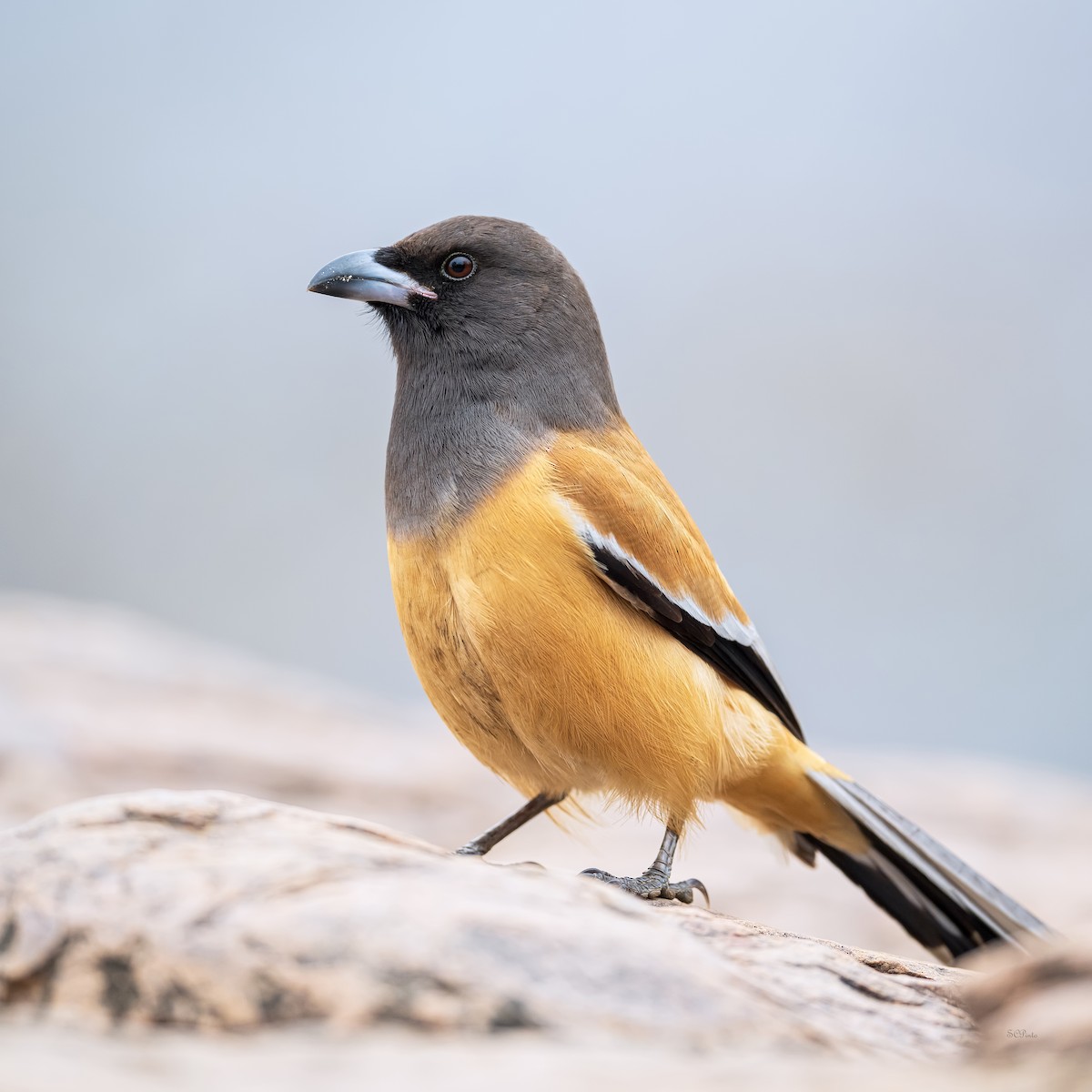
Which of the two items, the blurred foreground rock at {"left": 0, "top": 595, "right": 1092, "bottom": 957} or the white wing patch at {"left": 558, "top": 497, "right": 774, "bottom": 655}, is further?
the blurred foreground rock at {"left": 0, "top": 595, "right": 1092, "bottom": 957}

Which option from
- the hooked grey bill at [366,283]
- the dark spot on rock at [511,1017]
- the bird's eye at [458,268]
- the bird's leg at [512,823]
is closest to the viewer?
the dark spot on rock at [511,1017]

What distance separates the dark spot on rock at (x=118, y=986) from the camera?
83.3 inches

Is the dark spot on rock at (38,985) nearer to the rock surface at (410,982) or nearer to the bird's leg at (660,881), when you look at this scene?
the rock surface at (410,982)

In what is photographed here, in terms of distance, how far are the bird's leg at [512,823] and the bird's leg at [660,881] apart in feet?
1.45

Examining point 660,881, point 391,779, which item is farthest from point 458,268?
point 391,779

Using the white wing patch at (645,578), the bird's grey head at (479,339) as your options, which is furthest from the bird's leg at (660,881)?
the bird's grey head at (479,339)

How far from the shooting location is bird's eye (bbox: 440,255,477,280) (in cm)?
457

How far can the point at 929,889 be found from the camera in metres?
4.56

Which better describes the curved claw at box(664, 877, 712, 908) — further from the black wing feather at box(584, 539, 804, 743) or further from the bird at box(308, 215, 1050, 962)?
the black wing feather at box(584, 539, 804, 743)

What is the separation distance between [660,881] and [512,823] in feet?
2.21

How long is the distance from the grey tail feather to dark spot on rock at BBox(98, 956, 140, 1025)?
2.86 metres

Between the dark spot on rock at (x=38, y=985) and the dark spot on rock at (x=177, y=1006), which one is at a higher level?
the dark spot on rock at (x=177, y=1006)

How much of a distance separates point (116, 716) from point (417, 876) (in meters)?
5.98

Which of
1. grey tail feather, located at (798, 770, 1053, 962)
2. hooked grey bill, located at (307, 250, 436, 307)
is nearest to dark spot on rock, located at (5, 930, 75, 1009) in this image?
hooked grey bill, located at (307, 250, 436, 307)
